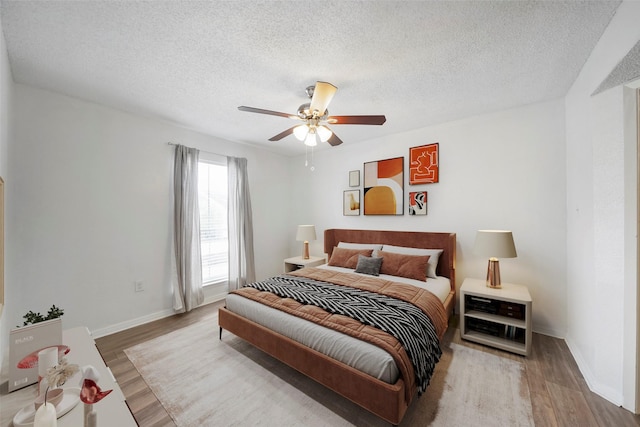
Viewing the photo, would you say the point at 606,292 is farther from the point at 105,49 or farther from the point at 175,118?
the point at 175,118

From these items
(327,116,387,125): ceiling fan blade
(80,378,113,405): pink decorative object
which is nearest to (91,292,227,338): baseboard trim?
(80,378,113,405): pink decorative object

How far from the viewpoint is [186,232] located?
3.42 metres

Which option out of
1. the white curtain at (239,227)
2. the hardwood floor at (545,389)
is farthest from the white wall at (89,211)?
the white curtain at (239,227)

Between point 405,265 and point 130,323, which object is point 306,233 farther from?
point 130,323

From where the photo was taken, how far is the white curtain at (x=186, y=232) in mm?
3332

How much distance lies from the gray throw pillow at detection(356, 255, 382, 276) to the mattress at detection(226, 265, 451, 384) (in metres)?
0.69

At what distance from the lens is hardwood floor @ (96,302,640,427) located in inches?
63.2

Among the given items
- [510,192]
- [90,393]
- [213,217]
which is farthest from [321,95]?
[213,217]

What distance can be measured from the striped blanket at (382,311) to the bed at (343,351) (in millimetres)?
172

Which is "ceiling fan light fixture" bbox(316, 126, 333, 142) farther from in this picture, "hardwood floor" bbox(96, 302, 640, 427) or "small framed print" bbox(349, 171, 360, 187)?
"hardwood floor" bbox(96, 302, 640, 427)

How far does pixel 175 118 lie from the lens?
3166 mm

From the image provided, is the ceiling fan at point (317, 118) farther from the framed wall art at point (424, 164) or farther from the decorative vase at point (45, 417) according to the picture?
the decorative vase at point (45, 417)

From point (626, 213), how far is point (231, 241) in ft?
14.3

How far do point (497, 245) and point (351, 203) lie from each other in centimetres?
221
